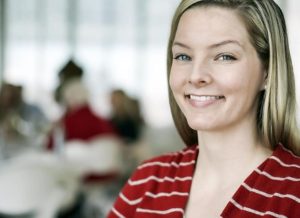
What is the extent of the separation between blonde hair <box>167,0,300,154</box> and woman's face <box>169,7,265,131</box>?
1 cm

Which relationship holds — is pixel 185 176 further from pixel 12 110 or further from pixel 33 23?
pixel 33 23

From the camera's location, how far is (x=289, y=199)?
36.0 inches

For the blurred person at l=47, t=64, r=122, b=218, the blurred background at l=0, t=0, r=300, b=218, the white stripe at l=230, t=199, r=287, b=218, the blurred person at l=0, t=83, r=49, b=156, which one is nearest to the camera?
the white stripe at l=230, t=199, r=287, b=218

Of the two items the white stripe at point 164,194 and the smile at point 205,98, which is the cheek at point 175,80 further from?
the white stripe at point 164,194

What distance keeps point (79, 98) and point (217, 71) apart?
Answer: 94.6 inches

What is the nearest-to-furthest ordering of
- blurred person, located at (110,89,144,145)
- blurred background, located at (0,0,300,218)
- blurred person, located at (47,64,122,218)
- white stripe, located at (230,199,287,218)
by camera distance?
white stripe, located at (230,199,287,218) < blurred background, located at (0,0,300,218) < blurred person, located at (47,64,122,218) < blurred person, located at (110,89,144,145)

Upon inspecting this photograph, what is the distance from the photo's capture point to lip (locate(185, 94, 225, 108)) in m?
0.97

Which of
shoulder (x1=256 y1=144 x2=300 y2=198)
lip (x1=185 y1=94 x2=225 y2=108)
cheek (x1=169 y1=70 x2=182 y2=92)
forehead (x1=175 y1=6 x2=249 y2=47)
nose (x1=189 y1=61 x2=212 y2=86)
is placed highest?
forehead (x1=175 y1=6 x2=249 y2=47)

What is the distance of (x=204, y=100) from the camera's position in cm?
98


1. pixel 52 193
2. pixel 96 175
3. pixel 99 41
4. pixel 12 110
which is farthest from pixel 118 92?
pixel 99 41

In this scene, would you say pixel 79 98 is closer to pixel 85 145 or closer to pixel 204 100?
pixel 85 145

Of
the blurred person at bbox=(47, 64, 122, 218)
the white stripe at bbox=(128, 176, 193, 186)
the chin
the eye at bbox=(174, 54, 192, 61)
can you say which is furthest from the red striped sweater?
the blurred person at bbox=(47, 64, 122, 218)

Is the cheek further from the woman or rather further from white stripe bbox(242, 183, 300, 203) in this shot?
white stripe bbox(242, 183, 300, 203)

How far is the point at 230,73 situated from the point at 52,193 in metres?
1.48
